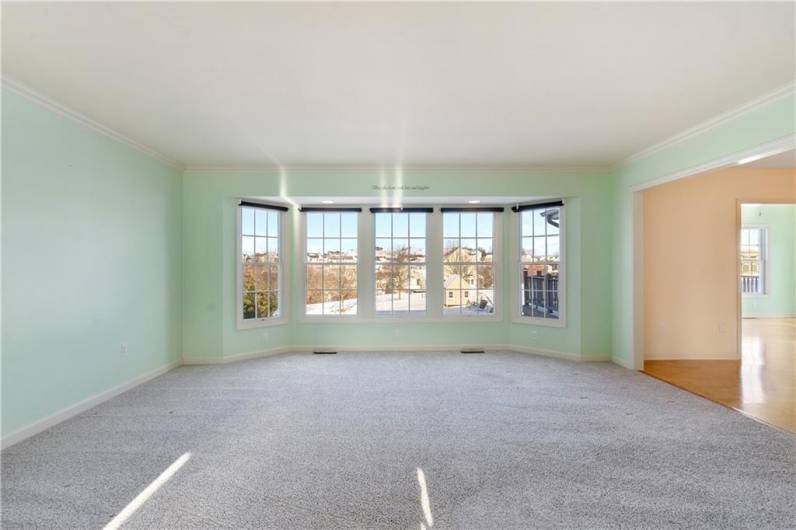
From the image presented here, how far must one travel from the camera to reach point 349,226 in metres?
6.39

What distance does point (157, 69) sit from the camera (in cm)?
279

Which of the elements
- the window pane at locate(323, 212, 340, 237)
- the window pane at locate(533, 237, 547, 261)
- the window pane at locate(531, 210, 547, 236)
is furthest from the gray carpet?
the window pane at locate(323, 212, 340, 237)

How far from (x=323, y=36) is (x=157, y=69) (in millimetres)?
1307

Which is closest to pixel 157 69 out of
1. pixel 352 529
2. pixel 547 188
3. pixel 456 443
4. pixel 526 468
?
pixel 352 529

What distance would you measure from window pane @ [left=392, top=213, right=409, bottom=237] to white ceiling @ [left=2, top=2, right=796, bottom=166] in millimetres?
2114

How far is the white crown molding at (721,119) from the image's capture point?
3132 millimetres

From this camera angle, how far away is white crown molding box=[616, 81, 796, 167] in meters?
3.13

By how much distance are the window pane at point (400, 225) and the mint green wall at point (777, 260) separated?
886 cm

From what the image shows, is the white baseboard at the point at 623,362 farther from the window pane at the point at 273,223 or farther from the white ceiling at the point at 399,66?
the window pane at the point at 273,223

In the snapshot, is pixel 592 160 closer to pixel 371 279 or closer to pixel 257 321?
pixel 371 279

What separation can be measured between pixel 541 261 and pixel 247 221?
445cm

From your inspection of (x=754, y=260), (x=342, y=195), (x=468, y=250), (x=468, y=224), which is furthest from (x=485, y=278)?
(x=754, y=260)

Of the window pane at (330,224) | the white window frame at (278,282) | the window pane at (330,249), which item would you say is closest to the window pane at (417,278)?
the window pane at (330,249)

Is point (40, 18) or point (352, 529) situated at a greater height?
point (40, 18)
